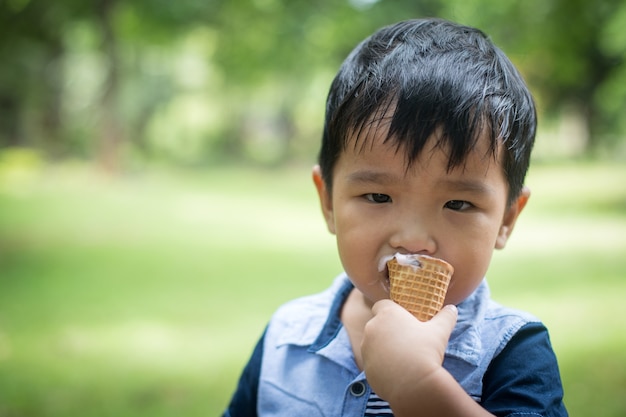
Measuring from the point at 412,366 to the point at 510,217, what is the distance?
1.13 feet

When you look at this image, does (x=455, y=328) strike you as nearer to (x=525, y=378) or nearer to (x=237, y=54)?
(x=525, y=378)

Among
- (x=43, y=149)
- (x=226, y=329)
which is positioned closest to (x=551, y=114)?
(x=43, y=149)

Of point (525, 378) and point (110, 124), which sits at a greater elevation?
point (110, 124)

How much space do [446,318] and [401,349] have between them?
0.09m

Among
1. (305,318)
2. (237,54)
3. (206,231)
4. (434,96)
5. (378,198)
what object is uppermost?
(237,54)

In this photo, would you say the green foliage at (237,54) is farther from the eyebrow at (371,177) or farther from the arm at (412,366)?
the arm at (412,366)

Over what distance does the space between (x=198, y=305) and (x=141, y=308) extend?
0.80ft

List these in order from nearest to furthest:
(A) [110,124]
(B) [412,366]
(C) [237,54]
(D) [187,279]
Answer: (B) [412,366], (D) [187,279], (C) [237,54], (A) [110,124]

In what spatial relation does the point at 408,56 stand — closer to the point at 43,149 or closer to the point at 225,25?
the point at 225,25

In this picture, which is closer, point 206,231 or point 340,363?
point 340,363

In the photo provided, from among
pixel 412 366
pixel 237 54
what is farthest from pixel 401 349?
pixel 237 54

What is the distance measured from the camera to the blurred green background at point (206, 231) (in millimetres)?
2314

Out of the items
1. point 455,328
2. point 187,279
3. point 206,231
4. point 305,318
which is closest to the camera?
point 455,328

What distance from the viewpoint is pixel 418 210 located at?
2.79 ft
